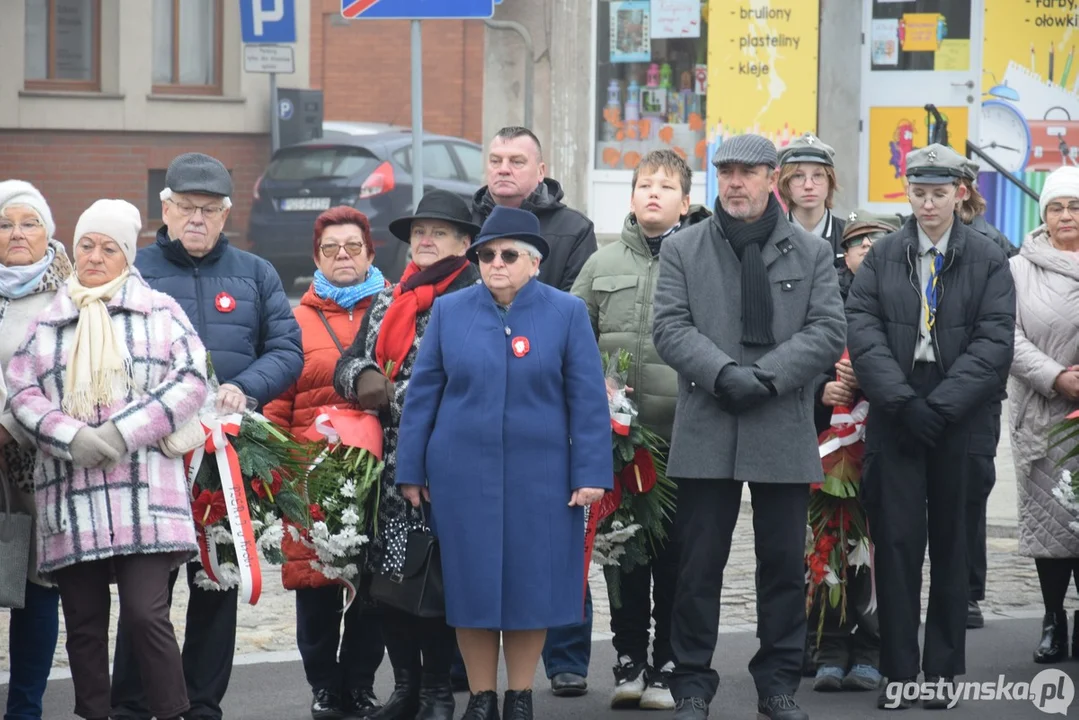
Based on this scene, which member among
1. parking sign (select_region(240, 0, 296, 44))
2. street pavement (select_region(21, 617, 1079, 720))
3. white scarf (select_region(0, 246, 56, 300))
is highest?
parking sign (select_region(240, 0, 296, 44))

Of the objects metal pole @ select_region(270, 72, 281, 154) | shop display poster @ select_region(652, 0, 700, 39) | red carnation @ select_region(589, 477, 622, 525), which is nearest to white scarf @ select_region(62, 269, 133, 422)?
red carnation @ select_region(589, 477, 622, 525)

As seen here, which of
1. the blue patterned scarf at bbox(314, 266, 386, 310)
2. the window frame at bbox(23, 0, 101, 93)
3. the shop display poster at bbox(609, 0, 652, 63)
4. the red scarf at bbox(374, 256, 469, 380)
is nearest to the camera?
the red scarf at bbox(374, 256, 469, 380)

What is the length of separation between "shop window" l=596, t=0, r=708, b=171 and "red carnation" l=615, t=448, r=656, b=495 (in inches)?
311

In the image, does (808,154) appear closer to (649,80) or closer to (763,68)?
(763,68)

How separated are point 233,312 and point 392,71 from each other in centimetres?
2934

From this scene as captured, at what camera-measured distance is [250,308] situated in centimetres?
664

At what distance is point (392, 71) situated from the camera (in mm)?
35375

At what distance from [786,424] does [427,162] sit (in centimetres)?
1720

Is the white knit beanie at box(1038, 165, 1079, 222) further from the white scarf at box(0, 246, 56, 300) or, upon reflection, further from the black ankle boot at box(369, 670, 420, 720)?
the white scarf at box(0, 246, 56, 300)

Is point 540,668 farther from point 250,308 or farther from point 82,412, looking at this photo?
point 82,412

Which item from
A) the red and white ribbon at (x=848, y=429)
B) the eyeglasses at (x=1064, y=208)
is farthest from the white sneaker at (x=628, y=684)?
the eyeglasses at (x=1064, y=208)

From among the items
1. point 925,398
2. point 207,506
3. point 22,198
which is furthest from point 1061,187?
point 22,198

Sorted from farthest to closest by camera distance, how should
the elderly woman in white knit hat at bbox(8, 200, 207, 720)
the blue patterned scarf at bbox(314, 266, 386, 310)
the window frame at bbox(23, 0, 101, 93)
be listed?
the window frame at bbox(23, 0, 101, 93), the blue patterned scarf at bbox(314, 266, 386, 310), the elderly woman in white knit hat at bbox(8, 200, 207, 720)

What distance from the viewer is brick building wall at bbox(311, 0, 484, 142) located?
114 feet
